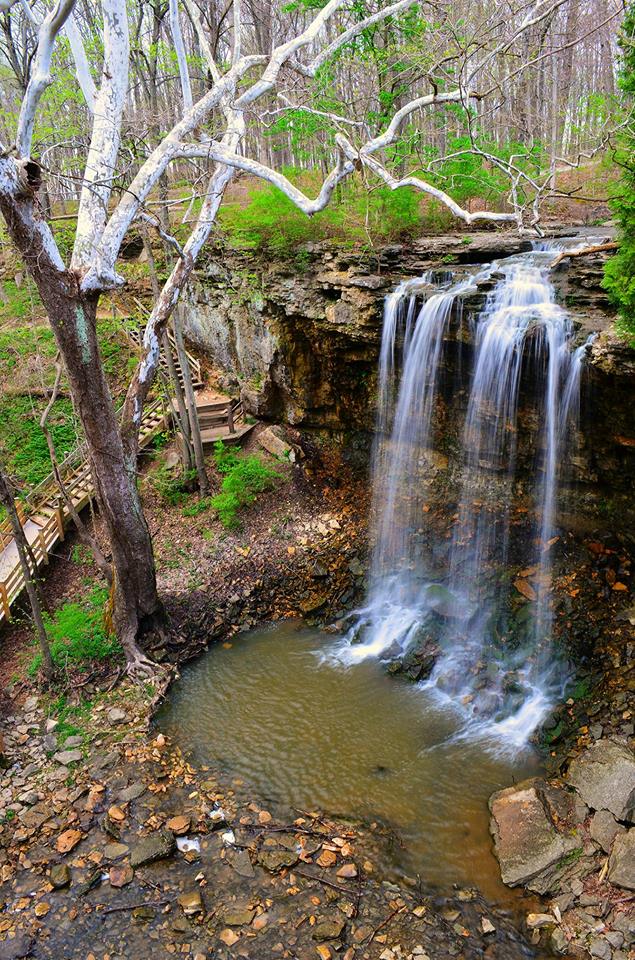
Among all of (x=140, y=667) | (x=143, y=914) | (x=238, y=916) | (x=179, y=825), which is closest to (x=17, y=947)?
(x=143, y=914)

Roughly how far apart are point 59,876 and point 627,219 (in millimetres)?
9985

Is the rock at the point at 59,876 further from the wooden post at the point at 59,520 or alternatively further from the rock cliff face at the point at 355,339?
the rock cliff face at the point at 355,339

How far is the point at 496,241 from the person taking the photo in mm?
12055

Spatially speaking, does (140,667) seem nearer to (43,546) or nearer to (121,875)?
(121,875)

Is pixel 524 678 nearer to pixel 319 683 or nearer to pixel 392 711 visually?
pixel 392 711

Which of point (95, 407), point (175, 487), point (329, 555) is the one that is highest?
point (95, 407)

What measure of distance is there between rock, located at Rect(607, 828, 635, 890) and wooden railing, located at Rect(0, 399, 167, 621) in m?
9.44

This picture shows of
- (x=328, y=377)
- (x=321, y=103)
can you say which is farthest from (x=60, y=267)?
(x=321, y=103)

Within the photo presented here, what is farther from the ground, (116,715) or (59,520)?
(59,520)

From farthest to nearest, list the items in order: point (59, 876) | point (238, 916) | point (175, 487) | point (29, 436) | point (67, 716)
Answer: point (29, 436) < point (175, 487) < point (67, 716) < point (59, 876) < point (238, 916)

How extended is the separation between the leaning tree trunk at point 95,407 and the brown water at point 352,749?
1.44 m

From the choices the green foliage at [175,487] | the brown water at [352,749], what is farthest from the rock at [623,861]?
the green foliage at [175,487]

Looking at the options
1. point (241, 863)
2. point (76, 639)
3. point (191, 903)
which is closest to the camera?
point (191, 903)

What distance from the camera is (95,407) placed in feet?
26.9
